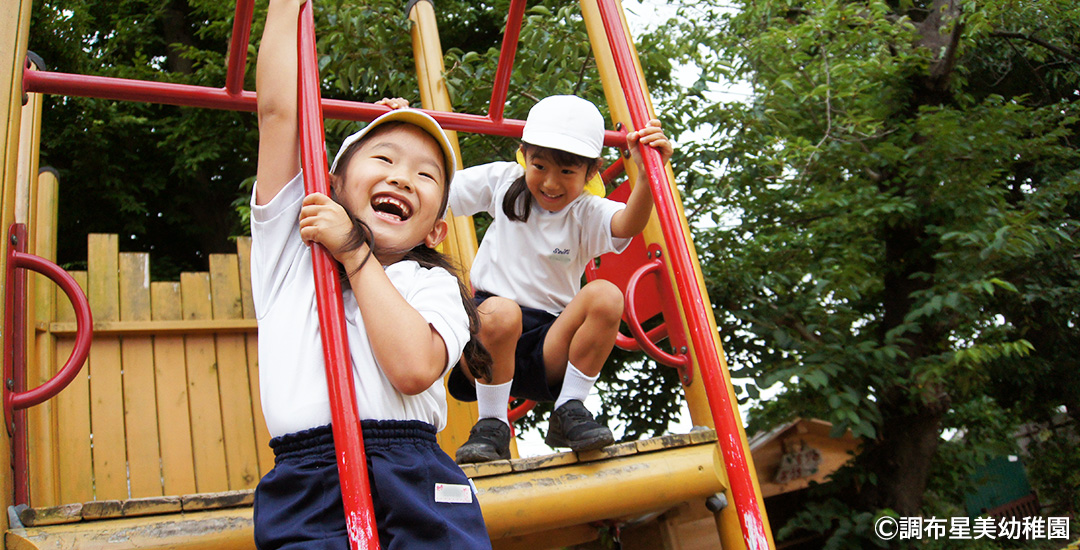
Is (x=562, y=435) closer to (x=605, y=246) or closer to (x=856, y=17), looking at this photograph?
(x=605, y=246)

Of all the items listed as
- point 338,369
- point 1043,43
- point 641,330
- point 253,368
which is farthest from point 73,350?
point 1043,43

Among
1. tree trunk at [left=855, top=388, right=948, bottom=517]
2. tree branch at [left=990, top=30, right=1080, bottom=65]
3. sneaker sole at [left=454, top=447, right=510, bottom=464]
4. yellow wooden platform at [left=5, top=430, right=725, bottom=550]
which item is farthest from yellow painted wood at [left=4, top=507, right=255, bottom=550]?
tree branch at [left=990, top=30, right=1080, bottom=65]

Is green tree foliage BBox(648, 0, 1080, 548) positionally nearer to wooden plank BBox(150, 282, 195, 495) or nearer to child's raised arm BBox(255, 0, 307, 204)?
wooden plank BBox(150, 282, 195, 495)

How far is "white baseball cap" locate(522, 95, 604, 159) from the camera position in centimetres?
188

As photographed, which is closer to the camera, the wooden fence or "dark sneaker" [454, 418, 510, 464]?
"dark sneaker" [454, 418, 510, 464]

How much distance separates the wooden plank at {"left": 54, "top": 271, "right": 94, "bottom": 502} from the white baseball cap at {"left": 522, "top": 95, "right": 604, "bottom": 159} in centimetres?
167

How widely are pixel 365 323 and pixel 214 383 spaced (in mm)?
2049

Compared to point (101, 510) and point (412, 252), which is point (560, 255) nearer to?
point (412, 252)

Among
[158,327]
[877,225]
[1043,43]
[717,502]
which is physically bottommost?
[717,502]

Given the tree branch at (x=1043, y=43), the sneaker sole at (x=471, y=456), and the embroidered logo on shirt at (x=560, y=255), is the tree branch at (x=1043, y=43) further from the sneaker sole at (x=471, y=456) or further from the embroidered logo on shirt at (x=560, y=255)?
the sneaker sole at (x=471, y=456)

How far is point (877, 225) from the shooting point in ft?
14.2

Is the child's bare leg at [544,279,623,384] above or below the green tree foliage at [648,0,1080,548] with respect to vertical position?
Result: below

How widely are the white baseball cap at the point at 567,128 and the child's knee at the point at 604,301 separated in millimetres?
312

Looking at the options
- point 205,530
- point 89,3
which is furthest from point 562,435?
point 89,3
